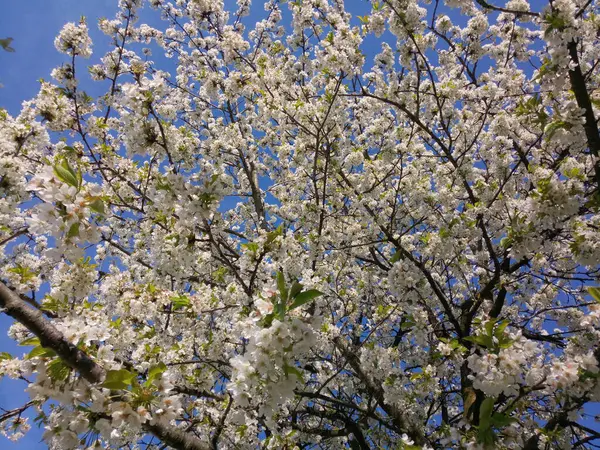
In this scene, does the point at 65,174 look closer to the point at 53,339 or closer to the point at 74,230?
the point at 74,230

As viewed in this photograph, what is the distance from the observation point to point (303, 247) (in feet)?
19.8

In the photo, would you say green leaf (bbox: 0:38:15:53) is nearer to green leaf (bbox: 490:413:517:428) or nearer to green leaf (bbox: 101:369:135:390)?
green leaf (bbox: 101:369:135:390)

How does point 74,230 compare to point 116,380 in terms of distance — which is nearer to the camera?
point 116,380

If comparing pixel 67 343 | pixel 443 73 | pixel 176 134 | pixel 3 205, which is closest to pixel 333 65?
pixel 176 134

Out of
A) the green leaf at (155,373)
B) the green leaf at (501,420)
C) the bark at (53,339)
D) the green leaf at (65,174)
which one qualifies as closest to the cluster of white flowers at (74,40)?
the green leaf at (65,174)

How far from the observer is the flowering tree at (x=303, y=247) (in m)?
2.23

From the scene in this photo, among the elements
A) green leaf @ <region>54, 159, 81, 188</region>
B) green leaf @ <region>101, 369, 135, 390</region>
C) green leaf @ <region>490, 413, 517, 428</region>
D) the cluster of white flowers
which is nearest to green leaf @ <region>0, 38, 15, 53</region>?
green leaf @ <region>54, 159, 81, 188</region>

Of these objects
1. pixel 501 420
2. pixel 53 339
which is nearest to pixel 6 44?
pixel 53 339

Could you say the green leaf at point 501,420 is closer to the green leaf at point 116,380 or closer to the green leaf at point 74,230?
the green leaf at point 116,380

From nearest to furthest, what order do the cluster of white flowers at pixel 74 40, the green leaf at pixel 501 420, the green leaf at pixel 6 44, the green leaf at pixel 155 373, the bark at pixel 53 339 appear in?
the green leaf at pixel 6 44 < the bark at pixel 53 339 < the green leaf at pixel 155 373 < the green leaf at pixel 501 420 < the cluster of white flowers at pixel 74 40

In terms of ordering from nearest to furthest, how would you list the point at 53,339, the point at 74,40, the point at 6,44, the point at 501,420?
the point at 6,44, the point at 53,339, the point at 501,420, the point at 74,40

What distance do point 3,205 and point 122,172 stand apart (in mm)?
1358

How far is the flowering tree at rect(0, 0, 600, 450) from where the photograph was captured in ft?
7.30

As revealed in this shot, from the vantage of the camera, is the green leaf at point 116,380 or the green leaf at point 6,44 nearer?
the green leaf at point 6,44
